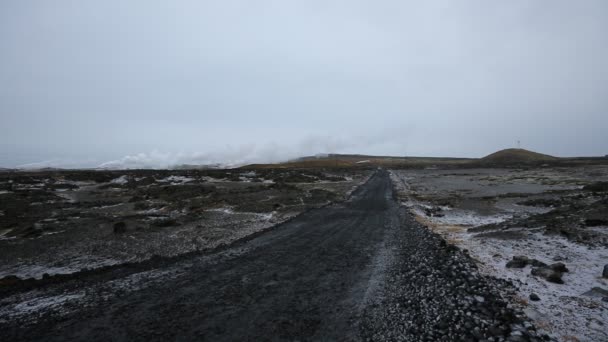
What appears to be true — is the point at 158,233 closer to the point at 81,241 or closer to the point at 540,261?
the point at 81,241

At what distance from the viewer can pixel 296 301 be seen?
28.0 ft

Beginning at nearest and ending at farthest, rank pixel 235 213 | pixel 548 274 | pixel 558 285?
pixel 558 285 < pixel 548 274 < pixel 235 213

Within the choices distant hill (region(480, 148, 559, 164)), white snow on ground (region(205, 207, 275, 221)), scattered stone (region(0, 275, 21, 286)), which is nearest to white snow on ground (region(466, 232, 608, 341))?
white snow on ground (region(205, 207, 275, 221))

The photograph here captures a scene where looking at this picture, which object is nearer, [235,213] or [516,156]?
[235,213]

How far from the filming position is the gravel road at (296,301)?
677 cm

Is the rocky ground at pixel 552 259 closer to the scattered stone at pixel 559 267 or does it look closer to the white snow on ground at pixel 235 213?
the scattered stone at pixel 559 267

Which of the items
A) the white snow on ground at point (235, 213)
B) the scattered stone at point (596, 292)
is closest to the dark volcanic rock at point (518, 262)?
the scattered stone at point (596, 292)

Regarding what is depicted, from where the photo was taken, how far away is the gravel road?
6.77 metres

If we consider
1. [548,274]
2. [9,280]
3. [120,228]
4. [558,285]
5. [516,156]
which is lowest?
[9,280]

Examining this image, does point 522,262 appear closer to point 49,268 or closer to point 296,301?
point 296,301

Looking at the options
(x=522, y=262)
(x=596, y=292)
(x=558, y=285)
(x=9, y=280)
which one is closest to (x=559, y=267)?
(x=522, y=262)

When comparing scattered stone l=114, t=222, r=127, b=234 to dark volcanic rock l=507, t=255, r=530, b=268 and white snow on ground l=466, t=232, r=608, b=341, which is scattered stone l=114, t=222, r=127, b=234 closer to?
white snow on ground l=466, t=232, r=608, b=341

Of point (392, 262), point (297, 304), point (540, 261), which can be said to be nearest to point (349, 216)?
point (392, 262)

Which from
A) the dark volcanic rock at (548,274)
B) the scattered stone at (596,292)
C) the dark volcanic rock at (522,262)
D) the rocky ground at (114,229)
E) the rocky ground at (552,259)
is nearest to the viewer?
the rocky ground at (552,259)
